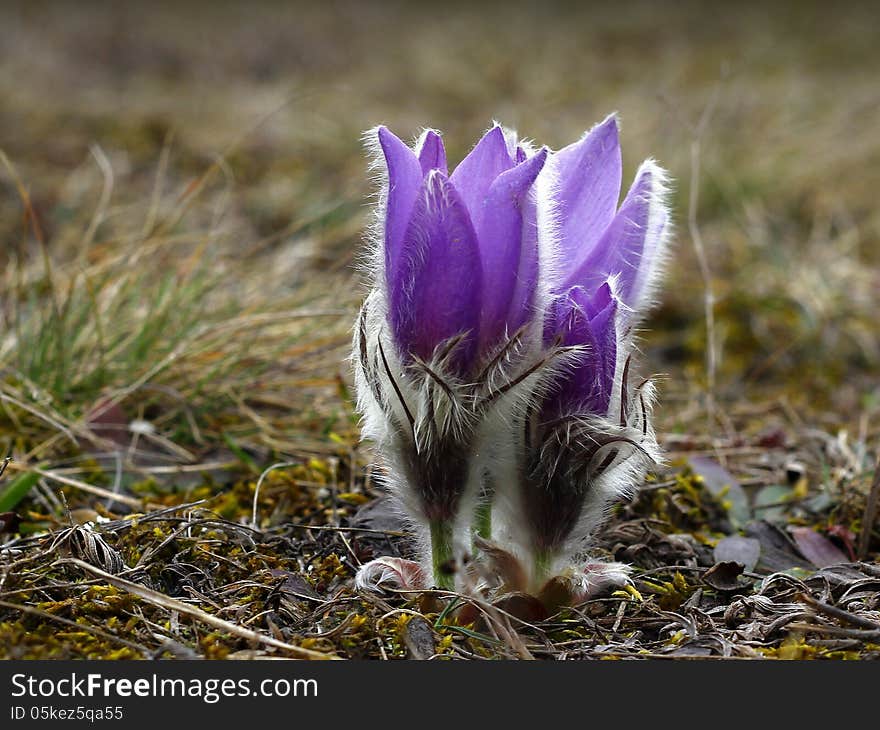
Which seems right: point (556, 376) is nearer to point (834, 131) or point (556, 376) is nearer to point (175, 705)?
point (175, 705)

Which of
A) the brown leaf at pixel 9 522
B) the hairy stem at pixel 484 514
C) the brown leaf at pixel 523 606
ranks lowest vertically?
the brown leaf at pixel 523 606

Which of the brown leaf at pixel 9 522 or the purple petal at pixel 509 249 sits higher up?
the purple petal at pixel 509 249

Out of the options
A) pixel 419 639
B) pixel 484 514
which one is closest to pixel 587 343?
pixel 484 514

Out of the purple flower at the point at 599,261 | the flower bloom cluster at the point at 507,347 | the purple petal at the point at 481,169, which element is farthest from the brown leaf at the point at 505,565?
the purple petal at the point at 481,169

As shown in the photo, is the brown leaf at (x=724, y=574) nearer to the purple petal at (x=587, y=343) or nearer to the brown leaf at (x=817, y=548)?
the brown leaf at (x=817, y=548)

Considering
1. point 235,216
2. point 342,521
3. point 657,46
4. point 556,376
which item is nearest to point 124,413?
point 342,521

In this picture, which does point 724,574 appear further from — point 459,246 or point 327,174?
point 327,174

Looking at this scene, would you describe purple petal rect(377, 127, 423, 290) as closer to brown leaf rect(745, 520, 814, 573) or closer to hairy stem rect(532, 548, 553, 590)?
hairy stem rect(532, 548, 553, 590)
